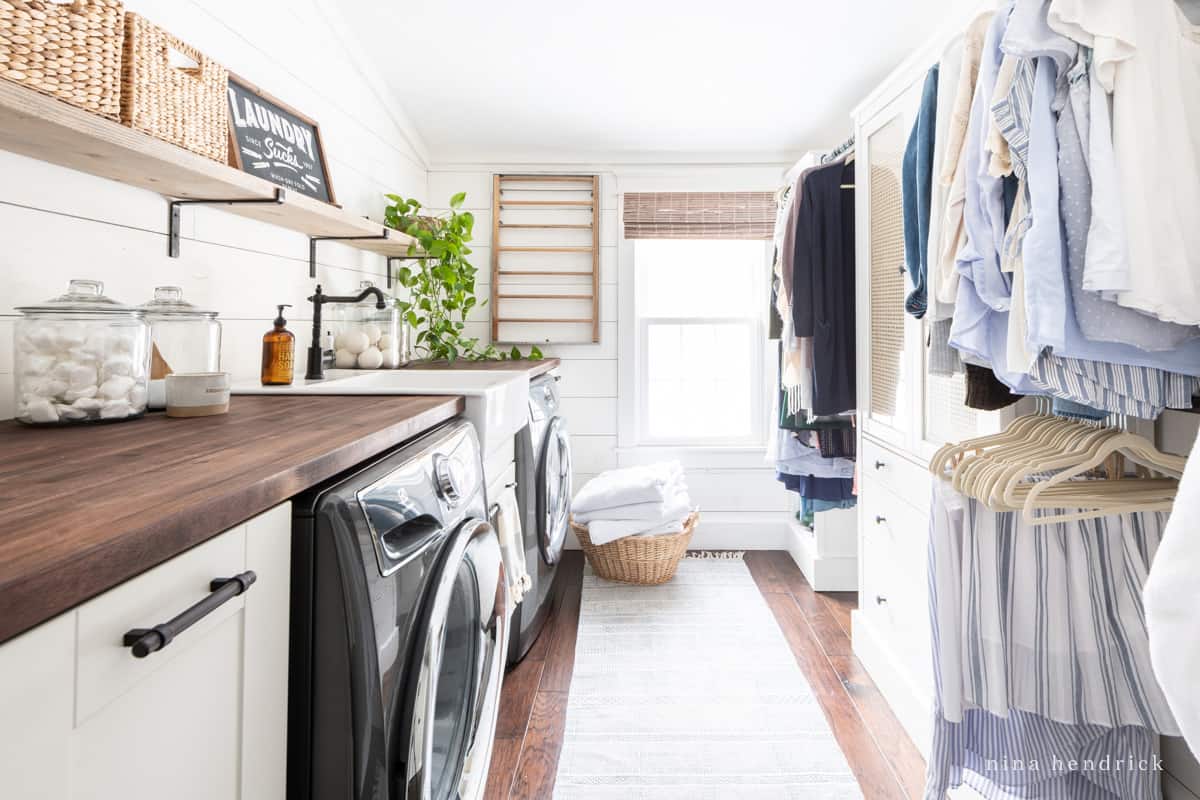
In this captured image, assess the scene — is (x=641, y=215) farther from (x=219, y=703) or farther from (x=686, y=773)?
(x=219, y=703)

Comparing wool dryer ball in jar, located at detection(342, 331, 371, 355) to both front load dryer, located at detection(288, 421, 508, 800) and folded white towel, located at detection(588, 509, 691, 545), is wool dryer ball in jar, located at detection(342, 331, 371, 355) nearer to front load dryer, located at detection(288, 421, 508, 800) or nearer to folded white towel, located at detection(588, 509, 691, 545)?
folded white towel, located at detection(588, 509, 691, 545)

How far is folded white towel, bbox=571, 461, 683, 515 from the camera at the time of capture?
290 centimetres

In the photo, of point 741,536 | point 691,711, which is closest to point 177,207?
point 691,711

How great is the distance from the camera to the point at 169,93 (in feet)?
4.08

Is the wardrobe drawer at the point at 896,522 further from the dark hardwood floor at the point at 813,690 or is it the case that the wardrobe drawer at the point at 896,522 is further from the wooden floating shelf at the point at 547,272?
the wooden floating shelf at the point at 547,272

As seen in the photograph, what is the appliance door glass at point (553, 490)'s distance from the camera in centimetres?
233

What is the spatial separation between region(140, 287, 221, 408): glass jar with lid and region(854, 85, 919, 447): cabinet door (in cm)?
179

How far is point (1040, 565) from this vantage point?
46.8 inches

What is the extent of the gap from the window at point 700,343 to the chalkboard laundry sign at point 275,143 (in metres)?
1.84

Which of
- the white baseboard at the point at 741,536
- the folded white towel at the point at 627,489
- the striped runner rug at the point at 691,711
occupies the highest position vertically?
the folded white towel at the point at 627,489

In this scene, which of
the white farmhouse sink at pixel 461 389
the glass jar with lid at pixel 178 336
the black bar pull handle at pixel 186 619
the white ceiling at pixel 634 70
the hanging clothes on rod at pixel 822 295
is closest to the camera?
the black bar pull handle at pixel 186 619

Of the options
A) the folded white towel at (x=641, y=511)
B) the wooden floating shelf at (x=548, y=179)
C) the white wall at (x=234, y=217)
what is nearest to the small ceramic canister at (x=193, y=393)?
the white wall at (x=234, y=217)

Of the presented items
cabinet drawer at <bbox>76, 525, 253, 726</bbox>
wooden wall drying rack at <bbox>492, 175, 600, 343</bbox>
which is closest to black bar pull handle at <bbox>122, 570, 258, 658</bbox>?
cabinet drawer at <bbox>76, 525, 253, 726</bbox>

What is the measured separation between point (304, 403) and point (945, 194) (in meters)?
1.46
